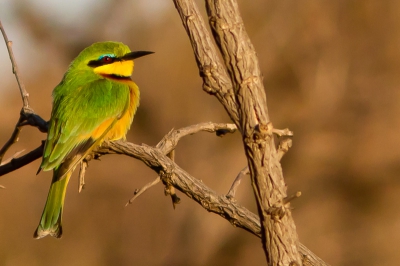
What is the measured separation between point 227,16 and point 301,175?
20.0ft

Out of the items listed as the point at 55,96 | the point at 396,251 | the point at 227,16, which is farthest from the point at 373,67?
the point at 227,16

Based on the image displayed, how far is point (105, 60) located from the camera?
351 cm

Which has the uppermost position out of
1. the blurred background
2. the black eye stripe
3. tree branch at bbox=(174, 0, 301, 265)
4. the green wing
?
the blurred background

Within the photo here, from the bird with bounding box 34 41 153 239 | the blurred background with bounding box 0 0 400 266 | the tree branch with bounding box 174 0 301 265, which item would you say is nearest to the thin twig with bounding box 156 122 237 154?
the tree branch with bounding box 174 0 301 265

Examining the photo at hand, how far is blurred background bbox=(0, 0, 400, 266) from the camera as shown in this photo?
7.28 m

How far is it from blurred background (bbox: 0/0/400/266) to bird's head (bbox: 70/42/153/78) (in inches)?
141

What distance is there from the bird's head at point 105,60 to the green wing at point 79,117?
0.42 ft

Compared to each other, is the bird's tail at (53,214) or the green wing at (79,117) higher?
the green wing at (79,117)

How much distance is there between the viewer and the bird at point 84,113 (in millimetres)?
2889

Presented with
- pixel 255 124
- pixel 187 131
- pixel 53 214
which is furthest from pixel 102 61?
pixel 255 124

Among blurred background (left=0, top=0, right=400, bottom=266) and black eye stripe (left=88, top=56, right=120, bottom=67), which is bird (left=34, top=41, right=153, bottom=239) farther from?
blurred background (left=0, top=0, right=400, bottom=266)

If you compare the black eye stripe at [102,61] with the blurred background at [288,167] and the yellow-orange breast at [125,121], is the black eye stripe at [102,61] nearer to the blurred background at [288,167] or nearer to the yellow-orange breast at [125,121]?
the yellow-orange breast at [125,121]

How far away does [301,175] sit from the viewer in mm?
7418

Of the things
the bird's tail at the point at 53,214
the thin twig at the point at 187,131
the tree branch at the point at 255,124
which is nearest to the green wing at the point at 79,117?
the bird's tail at the point at 53,214
